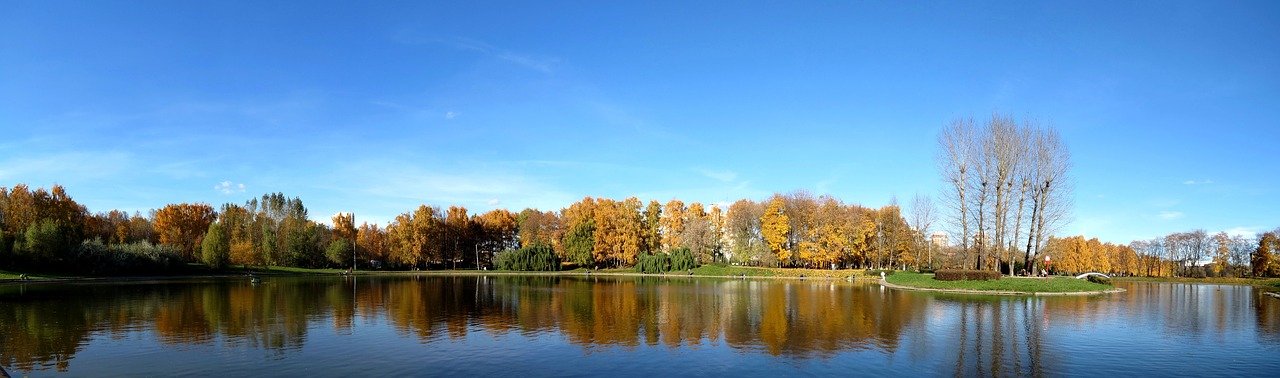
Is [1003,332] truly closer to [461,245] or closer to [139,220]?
[461,245]

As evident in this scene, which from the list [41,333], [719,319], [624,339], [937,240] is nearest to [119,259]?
[41,333]

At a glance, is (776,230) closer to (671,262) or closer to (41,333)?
(671,262)

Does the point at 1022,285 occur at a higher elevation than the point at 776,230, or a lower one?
lower

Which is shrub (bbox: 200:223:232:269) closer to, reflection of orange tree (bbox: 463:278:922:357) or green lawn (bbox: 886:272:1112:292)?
reflection of orange tree (bbox: 463:278:922:357)

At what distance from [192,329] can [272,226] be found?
82878 millimetres

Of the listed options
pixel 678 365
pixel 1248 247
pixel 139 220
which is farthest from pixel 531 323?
pixel 1248 247

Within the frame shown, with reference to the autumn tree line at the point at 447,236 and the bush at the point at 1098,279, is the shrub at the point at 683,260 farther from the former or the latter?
the bush at the point at 1098,279

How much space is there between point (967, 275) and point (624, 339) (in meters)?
35.1

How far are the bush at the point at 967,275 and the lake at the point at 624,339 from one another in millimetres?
12631

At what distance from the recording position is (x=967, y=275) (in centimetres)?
4578

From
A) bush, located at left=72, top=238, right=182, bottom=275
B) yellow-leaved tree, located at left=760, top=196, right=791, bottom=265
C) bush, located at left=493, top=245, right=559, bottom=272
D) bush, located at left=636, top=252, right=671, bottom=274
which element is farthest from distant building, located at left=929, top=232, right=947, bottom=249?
bush, located at left=72, top=238, right=182, bottom=275

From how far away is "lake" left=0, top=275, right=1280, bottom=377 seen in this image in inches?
591

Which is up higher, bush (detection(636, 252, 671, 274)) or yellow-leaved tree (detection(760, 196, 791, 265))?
yellow-leaved tree (detection(760, 196, 791, 265))

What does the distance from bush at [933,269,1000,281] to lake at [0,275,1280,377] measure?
12.6 metres
